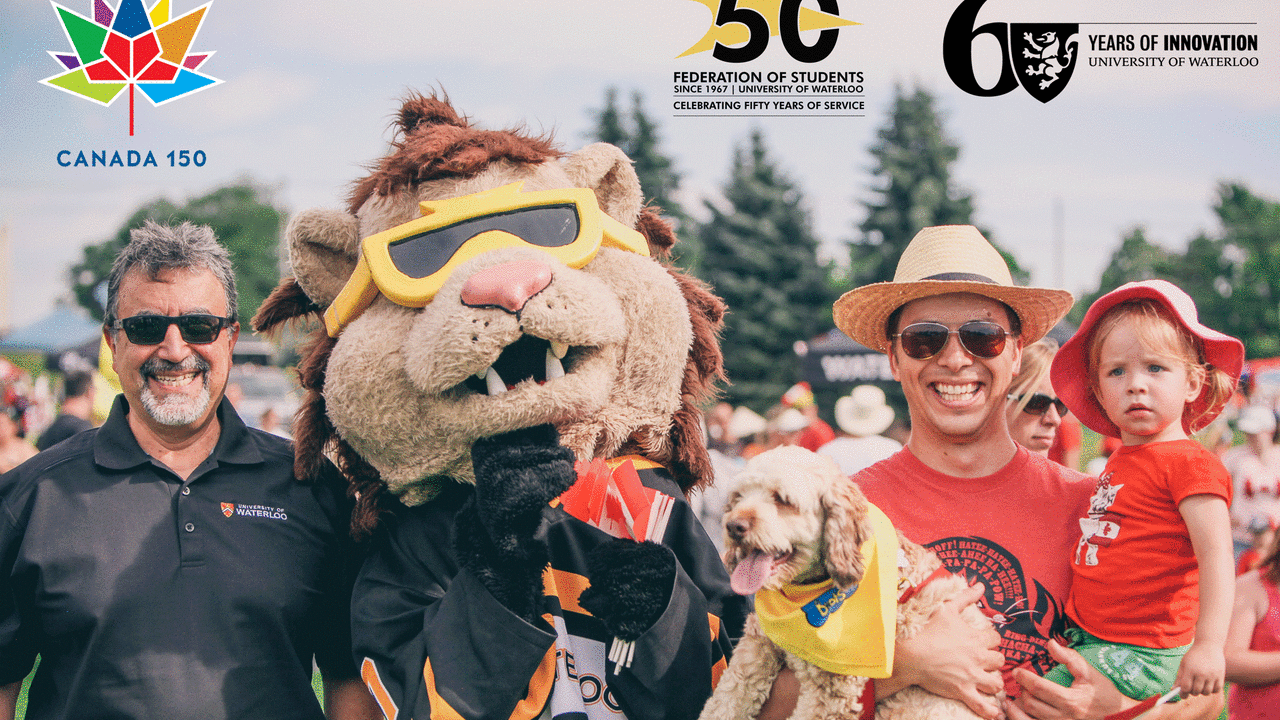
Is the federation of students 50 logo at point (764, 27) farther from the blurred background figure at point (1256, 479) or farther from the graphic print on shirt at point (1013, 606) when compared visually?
the blurred background figure at point (1256, 479)

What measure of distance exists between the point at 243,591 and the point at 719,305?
6.15 ft

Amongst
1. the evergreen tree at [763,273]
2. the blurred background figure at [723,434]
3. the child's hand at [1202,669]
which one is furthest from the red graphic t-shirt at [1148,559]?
the evergreen tree at [763,273]

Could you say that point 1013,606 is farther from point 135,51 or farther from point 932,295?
point 135,51

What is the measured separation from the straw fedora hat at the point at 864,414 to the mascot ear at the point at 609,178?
7.99 meters

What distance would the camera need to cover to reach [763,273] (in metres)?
32.1

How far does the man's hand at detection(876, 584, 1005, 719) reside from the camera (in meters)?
2.35

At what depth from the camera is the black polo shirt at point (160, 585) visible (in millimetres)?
2783

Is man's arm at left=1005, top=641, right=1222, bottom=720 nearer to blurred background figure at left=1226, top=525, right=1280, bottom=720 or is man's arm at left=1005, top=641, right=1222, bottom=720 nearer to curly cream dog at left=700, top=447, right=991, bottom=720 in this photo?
curly cream dog at left=700, top=447, right=991, bottom=720

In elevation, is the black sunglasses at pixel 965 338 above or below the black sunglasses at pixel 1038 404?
above

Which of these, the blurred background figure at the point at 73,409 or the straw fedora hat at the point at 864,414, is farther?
the straw fedora hat at the point at 864,414

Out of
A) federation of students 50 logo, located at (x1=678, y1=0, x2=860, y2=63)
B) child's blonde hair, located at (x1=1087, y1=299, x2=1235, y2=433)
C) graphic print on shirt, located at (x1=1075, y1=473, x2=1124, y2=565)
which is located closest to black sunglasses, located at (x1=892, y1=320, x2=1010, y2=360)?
child's blonde hair, located at (x1=1087, y1=299, x2=1235, y2=433)

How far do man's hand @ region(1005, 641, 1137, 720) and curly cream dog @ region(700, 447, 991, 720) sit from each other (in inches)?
7.1

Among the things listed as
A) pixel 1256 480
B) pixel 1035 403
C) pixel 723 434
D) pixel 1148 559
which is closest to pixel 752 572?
pixel 1148 559

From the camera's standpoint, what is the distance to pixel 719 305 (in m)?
A: 3.23
